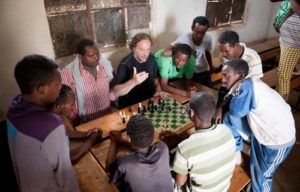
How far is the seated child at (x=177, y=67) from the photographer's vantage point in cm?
316

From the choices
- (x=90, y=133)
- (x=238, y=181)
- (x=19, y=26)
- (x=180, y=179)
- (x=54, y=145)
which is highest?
(x=19, y=26)

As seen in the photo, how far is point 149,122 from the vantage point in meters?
1.74

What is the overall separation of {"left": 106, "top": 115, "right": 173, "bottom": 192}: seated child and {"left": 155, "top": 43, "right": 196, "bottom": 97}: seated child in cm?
163

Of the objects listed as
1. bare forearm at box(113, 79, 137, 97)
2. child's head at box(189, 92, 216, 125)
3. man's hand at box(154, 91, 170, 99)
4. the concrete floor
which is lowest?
the concrete floor

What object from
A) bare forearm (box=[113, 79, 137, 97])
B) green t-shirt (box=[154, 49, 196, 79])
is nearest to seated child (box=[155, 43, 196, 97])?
green t-shirt (box=[154, 49, 196, 79])

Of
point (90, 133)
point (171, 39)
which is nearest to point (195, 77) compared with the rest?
point (171, 39)

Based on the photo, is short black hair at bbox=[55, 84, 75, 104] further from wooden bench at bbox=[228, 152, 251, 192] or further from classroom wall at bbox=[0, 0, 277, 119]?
classroom wall at bbox=[0, 0, 277, 119]

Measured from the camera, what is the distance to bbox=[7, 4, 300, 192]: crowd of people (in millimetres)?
1488

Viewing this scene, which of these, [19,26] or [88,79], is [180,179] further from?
[19,26]

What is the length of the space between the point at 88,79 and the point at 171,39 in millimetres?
3229

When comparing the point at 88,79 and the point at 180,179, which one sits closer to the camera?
the point at 180,179

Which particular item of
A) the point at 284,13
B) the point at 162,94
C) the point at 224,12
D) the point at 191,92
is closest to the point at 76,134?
the point at 162,94

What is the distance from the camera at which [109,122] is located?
8.62 feet

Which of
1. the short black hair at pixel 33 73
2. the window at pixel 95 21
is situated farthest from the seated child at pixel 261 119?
the window at pixel 95 21
